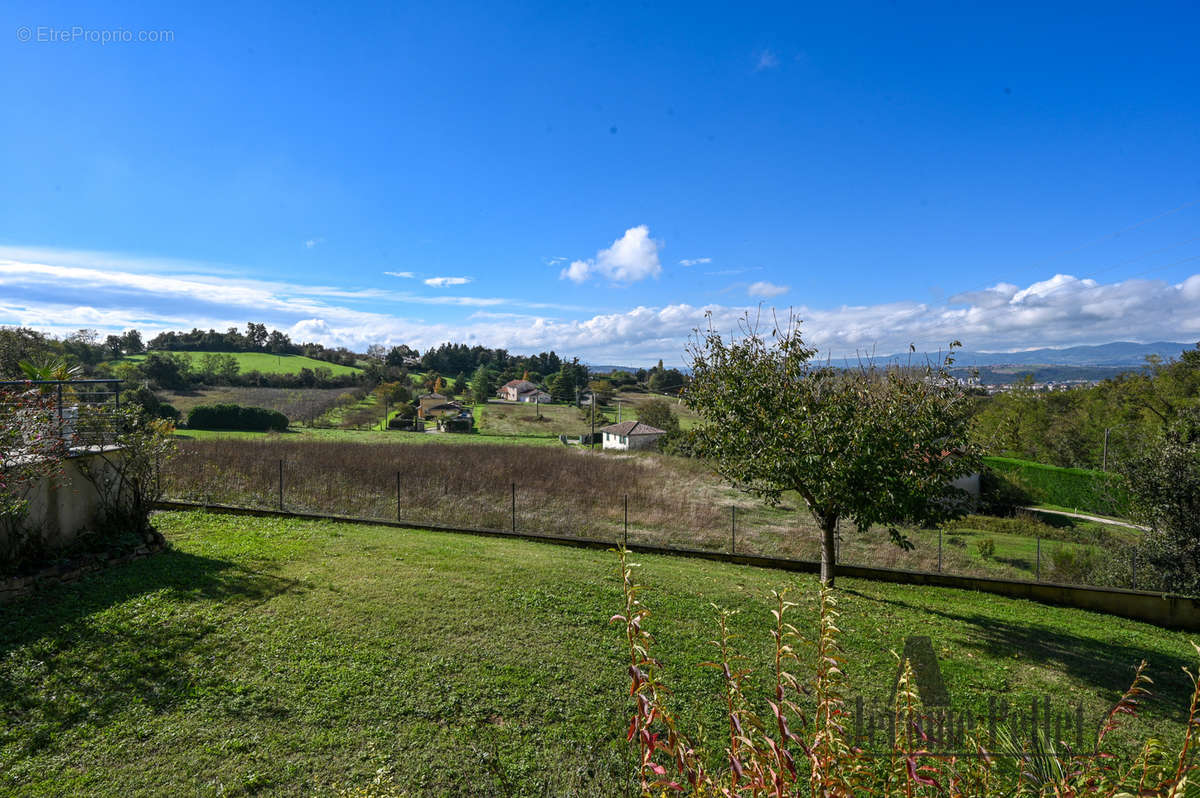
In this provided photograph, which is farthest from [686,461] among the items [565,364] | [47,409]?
[565,364]

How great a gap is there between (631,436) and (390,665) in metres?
34.9

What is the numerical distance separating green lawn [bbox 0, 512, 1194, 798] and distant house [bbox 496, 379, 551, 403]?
59.0m

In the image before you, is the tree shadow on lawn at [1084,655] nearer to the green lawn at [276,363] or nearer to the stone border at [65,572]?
the stone border at [65,572]

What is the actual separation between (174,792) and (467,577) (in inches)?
186

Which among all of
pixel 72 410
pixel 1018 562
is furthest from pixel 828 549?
pixel 72 410

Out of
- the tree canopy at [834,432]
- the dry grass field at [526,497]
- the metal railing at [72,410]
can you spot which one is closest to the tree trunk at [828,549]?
the tree canopy at [834,432]

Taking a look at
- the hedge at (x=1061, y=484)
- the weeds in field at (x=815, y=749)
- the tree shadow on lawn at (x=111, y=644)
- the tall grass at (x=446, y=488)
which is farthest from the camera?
the hedge at (x=1061, y=484)

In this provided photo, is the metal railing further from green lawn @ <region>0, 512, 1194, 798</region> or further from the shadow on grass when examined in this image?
the shadow on grass

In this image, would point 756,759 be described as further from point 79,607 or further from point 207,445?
point 207,445

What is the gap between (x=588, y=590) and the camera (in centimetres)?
831

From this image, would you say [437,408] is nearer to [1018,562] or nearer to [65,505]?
[65,505]

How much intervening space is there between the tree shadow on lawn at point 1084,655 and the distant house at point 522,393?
59.7 meters

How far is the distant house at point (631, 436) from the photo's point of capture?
1575 inches

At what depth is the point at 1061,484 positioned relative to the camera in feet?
86.6
